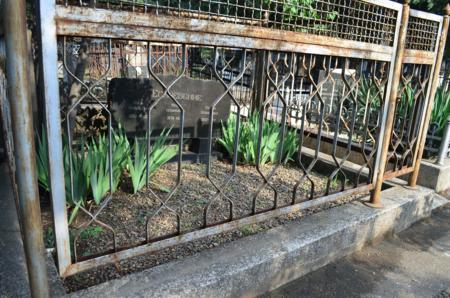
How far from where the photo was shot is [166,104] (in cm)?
450

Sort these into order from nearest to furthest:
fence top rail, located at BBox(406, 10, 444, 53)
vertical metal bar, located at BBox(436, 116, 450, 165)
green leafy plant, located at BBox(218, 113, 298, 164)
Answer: fence top rail, located at BBox(406, 10, 444, 53), vertical metal bar, located at BBox(436, 116, 450, 165), green leafy plant, located at BBox(218, 113, 298, 164)

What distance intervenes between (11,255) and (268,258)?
121 centimetres

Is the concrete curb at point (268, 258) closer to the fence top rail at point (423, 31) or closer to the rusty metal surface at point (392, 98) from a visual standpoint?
the rusty metal surface at point (392, 98)

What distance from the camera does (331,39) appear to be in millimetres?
2029

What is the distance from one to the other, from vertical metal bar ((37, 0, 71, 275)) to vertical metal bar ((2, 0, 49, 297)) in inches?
3.8

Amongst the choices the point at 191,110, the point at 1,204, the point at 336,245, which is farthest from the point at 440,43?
the point at 1,204

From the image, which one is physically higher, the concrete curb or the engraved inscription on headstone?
the engraved inscription on headstone

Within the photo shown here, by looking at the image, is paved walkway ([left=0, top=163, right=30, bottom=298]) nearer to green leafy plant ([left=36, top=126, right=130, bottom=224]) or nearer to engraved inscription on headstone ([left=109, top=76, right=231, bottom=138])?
green leafy plant ([left=36, top=126, right=130, bottom=224])

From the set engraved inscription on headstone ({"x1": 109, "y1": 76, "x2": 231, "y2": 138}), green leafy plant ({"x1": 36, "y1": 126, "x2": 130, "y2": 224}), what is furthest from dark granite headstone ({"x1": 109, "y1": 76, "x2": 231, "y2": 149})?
green leafy plant ({"x1": 36, "y1": 126, "x2": 130, "y2": 224})

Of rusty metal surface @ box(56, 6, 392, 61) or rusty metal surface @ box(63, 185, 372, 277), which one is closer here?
rusty metal surface @ box(56, 6, 392, 61)

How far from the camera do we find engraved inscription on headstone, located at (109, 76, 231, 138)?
13.7ft

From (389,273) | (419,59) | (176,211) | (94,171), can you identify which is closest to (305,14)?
(419,59)

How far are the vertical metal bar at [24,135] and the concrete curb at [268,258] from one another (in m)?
0.32

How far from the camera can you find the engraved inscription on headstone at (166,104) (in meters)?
4.18
